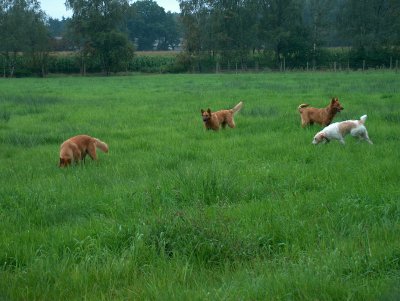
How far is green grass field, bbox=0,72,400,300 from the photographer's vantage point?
411 cm

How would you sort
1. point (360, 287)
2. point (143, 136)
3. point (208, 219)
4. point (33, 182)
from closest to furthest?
point (360, 287) → point (208, 219) → point (33, 182) → point (143, 136)

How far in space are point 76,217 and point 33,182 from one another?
2208 mm

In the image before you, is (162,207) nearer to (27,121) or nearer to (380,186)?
(380,186)

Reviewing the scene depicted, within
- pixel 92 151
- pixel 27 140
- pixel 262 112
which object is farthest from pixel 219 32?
pixel 92 151

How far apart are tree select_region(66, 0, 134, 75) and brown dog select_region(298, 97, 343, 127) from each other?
55.5m

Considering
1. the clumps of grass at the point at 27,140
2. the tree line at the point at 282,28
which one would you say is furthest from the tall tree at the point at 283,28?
the clumps of grass at the point at 27,140

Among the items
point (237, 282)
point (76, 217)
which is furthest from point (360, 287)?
point (76, 217)

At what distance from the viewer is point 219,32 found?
68.4 metres

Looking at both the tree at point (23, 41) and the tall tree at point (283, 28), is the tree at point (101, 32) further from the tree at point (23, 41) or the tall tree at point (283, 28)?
the tall tree at point (283, 28)

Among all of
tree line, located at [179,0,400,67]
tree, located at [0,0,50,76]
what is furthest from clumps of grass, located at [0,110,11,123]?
tree, located at [0,0,50,76]

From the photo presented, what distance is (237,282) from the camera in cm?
408

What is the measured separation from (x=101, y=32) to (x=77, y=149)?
194 feet

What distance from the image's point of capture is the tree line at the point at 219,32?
64812 millimetres

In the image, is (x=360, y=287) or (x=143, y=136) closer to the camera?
(x=360, y=287)
